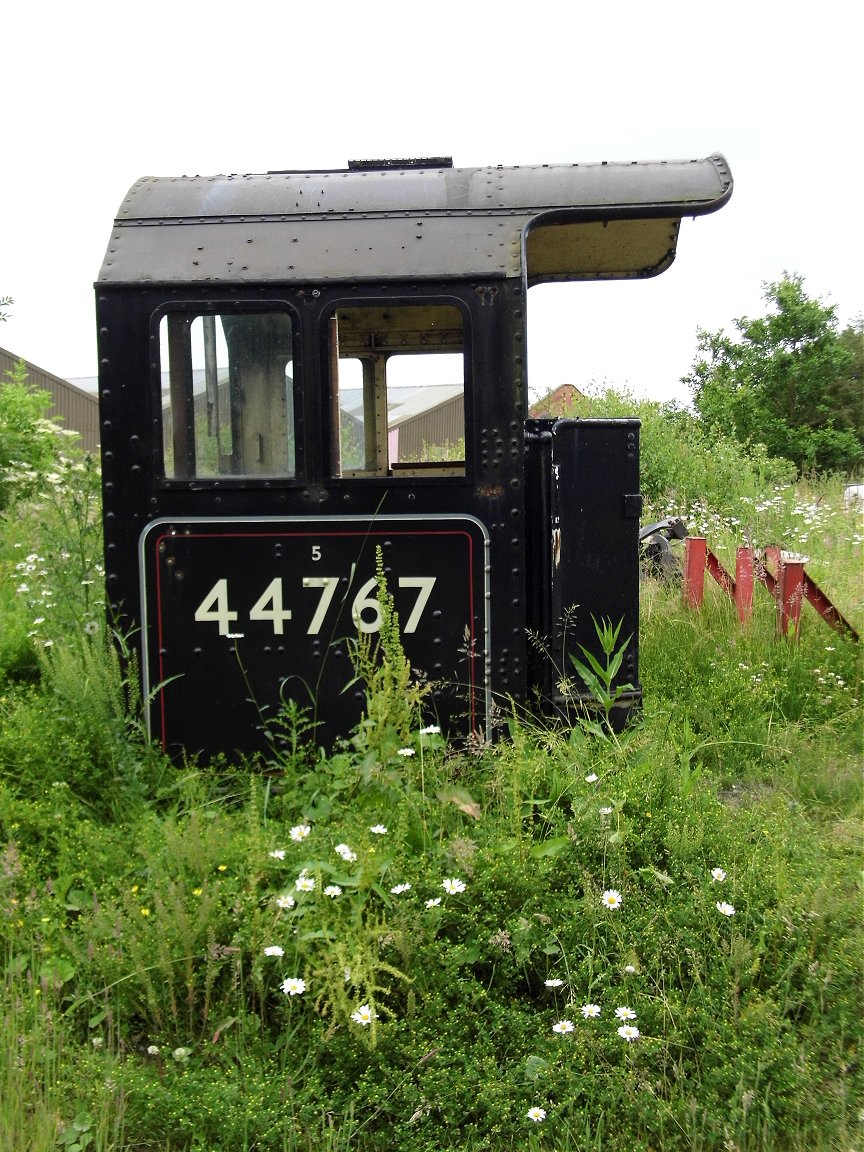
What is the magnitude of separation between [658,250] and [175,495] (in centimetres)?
283

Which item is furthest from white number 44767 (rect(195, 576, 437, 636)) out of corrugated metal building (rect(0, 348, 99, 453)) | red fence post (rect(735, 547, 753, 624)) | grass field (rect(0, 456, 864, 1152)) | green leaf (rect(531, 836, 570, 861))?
corrugated metal building (rect(0, 348, 99, 453))

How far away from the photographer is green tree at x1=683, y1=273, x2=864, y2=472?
28.0 meters

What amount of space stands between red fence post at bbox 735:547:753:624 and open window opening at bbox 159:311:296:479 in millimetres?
3465

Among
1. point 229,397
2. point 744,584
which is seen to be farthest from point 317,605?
point 744,584

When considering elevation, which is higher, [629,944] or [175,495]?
[175,495]

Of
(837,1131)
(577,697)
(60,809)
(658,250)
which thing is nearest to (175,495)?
(60,809)

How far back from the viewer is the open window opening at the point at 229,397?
4.20 metres

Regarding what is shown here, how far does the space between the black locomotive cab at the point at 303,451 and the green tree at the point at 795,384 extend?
24.3m

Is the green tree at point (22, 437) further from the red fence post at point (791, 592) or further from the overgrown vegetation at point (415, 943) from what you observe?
the red fence post at point (791, 592)

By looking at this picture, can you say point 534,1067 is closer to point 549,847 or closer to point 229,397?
point 549,847

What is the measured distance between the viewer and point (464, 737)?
4246mm

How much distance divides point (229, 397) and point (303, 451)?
433 millimetres

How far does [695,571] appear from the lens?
6727mm

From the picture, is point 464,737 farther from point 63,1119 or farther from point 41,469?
point 41,469
